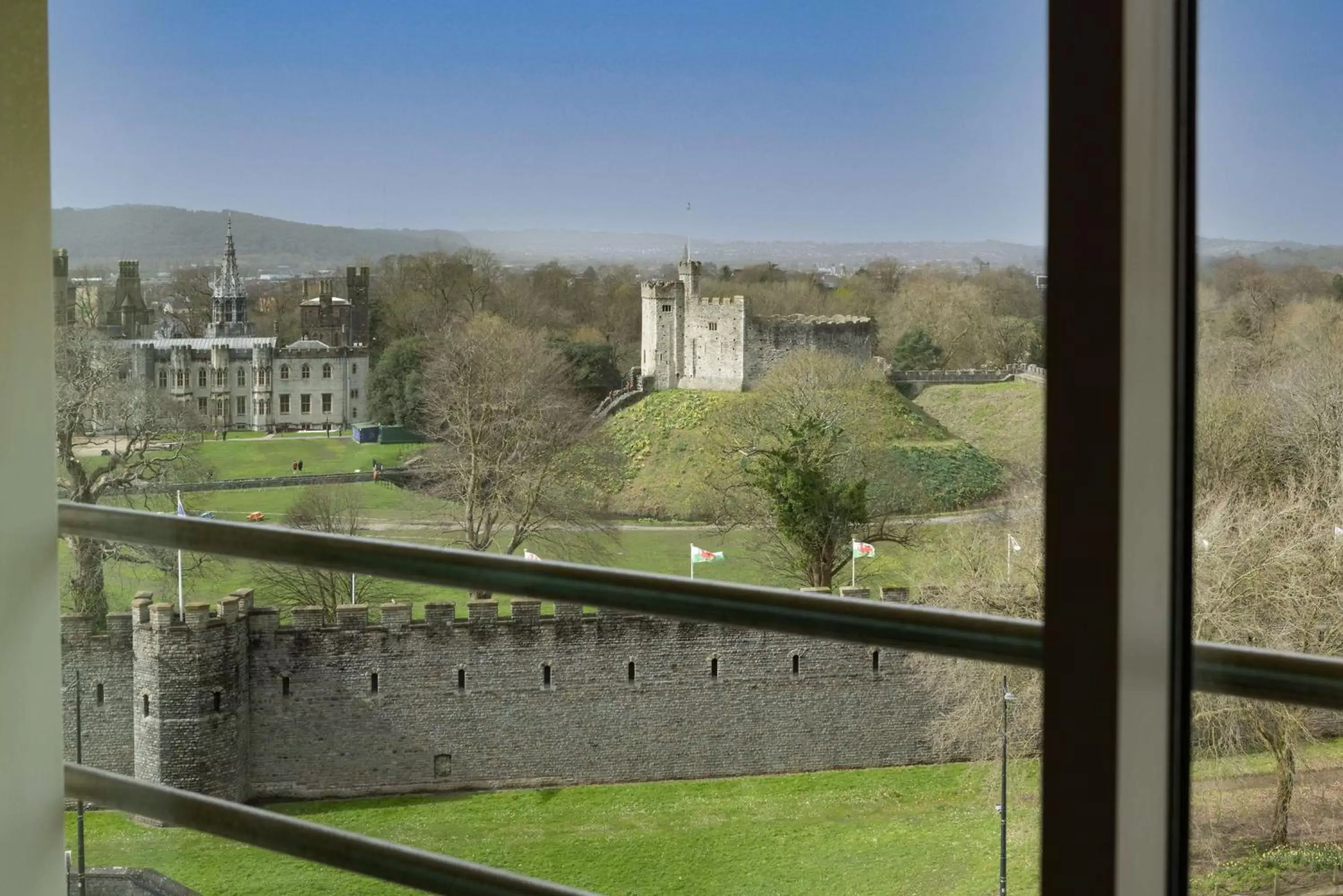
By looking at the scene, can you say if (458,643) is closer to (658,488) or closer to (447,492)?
(447,492)

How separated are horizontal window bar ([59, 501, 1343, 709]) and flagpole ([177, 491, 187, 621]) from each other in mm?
8088

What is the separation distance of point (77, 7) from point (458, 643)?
20.3 ft

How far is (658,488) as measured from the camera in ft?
30.8

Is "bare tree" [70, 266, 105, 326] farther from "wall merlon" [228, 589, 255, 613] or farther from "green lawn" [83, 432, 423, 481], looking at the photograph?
"wall merlon" [228, 589, 255, 613]

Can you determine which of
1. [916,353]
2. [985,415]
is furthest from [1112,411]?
[916,353]

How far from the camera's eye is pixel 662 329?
979cm

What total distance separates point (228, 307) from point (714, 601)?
334 inches

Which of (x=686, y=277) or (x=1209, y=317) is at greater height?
(x=686, y=277)

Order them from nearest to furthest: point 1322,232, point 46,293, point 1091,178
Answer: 1. point 1091,178
2. point 46,293
3. point 1322,232

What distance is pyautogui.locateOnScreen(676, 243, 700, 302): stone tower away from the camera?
9688 mm

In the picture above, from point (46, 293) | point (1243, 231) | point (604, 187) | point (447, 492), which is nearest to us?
point (46, 293)

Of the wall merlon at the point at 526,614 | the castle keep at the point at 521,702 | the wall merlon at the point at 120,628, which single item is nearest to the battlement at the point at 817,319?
the castle keep at the point at 521,702

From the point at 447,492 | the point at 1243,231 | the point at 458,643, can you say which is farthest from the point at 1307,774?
the point at 458,643

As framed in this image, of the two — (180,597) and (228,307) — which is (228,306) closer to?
(228,307)
